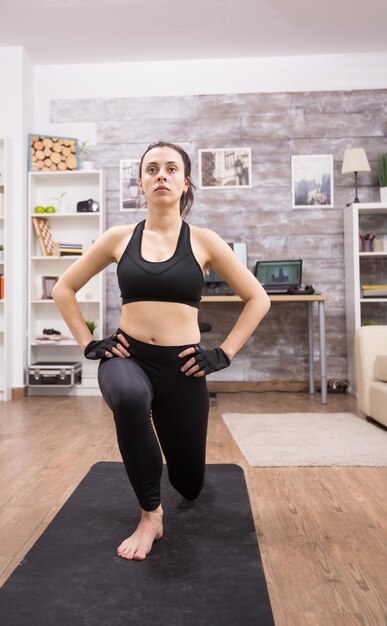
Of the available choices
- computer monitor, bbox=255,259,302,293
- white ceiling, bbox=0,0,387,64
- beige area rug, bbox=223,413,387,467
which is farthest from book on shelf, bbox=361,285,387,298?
white ceiling, bbox=0,0,387,64

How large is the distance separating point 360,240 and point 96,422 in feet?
8.62

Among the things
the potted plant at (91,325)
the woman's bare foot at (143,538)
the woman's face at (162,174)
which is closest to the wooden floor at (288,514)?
the woman's bare foot at (143,538)

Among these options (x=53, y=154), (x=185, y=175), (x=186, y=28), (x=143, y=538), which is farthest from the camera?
(x=53, y=154)

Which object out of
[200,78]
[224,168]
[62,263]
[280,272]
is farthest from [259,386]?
[200,78]

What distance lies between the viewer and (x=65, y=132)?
470 cm

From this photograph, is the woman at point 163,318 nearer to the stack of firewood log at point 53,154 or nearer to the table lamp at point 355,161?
the table lamp at point 355,161

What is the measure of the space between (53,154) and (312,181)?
228 cm

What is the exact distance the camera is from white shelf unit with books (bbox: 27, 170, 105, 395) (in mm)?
4504

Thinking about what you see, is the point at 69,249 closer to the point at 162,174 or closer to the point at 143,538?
the point at 162,174

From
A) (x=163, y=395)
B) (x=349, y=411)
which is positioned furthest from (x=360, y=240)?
(x=163, y=395)

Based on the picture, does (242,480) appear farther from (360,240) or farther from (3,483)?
(360,240)

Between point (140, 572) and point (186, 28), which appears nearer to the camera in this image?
point (140, 572)

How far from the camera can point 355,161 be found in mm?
→ 4285

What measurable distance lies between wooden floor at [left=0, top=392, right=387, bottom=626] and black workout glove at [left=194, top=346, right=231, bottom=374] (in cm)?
52
